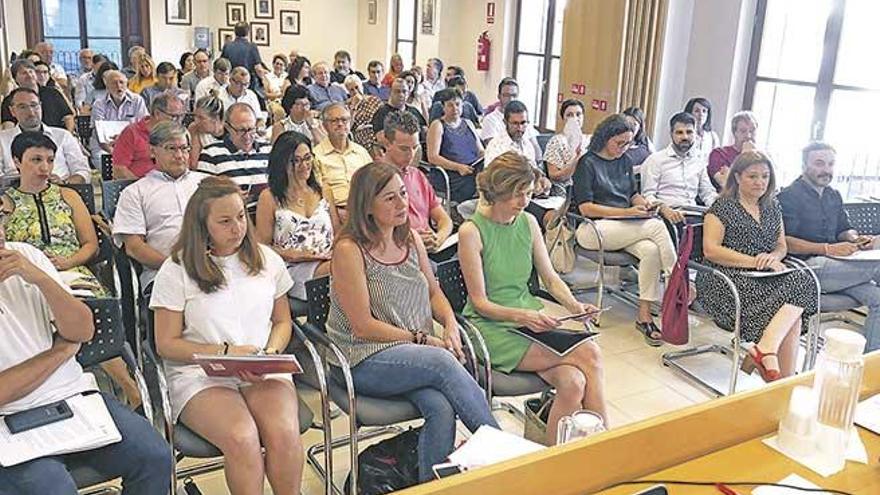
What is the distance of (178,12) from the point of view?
1288 cm

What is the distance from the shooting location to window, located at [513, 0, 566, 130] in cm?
916

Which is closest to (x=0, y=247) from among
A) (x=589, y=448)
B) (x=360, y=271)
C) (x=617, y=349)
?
(x=360, y=271)

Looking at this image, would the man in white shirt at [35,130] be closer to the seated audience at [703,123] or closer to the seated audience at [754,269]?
the seated audience at [754,269]

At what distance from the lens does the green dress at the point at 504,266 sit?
3.13 meters

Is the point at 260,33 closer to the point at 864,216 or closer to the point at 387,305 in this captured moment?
the point at 864,216

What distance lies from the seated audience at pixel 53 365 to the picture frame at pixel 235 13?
38.6 ft

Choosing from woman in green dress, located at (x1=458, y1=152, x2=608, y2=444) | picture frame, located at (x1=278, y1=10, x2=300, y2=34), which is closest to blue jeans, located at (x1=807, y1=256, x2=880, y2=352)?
woman in green dress, located at (x1=458, y1=152, x2=608, y2=444)

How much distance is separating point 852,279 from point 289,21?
37.3ft

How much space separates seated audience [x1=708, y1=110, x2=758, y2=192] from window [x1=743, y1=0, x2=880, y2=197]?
2.30 feet

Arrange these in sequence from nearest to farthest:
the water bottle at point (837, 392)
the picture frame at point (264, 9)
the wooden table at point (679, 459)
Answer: the wooden table at point (679, 459), the water bottle at point (837, 392), the picture frame at point (264, 9)

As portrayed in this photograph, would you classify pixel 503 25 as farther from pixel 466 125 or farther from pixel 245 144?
pixel 245 144

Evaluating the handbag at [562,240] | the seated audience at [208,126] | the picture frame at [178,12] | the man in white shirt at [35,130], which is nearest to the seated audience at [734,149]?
the handbag at [562,240]

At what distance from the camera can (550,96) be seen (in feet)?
30.5

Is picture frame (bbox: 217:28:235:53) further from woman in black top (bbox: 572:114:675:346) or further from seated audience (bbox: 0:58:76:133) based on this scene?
woman in black top (bbox: 572:114:675:346)
